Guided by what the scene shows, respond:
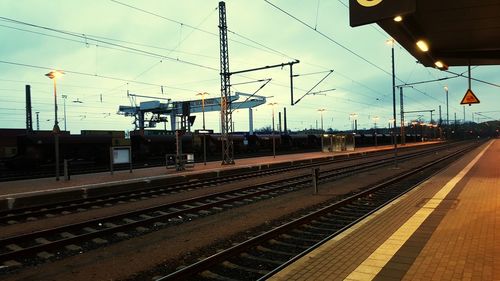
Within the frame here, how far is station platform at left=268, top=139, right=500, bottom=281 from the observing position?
5688 mm

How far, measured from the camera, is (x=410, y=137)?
108312 mm

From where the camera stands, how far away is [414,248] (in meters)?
6.89

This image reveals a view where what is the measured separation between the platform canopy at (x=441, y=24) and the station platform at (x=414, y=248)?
127 inches

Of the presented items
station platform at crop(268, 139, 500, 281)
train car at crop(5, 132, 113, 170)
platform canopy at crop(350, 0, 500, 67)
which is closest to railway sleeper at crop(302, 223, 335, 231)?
station platform at crop(268, 139, 500, 281)

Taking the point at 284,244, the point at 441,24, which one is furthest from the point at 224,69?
the point at 284,244

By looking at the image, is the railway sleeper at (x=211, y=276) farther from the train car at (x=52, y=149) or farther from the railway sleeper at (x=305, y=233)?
the train car at (x=52, y=149)

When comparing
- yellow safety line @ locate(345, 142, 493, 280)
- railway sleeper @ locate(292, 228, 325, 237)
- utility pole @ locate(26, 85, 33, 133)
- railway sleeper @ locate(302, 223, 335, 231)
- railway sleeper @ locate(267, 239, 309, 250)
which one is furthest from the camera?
utility pole @ locate(26, 85, 33, 133)

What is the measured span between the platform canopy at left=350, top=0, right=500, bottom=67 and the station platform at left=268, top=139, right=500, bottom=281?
3228mm

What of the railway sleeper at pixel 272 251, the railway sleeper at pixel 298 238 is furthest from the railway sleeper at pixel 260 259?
the railway sleeper at pixel 298 238

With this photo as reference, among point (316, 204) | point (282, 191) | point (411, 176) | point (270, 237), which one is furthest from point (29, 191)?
point (411, 176)

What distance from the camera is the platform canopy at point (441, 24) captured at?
563 cm

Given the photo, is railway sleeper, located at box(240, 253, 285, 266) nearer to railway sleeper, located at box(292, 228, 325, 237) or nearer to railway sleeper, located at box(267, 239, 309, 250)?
railway sleeper, located at box(267, 239, 309, 250)

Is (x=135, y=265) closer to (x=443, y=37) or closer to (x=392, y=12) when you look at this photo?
(x=392, y=12)

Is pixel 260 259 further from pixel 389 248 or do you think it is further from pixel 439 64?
pixel 439 64
